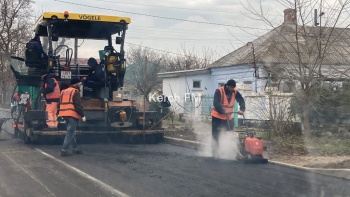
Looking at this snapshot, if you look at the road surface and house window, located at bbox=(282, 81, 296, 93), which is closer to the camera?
the road surface

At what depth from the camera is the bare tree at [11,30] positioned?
111 ft

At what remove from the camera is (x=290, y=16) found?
13.1 meters

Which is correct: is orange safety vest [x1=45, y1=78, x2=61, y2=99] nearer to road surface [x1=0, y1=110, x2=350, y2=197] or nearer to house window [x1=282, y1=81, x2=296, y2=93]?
road surface [x1=0, y1=110, x2=350, y2=197]

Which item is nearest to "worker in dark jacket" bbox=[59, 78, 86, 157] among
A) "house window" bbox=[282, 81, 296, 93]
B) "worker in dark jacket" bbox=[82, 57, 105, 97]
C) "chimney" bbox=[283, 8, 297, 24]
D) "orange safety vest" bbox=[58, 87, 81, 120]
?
"orange safety vest" bbox=[58, 87, 81, 120]

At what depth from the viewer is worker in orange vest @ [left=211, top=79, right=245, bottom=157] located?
11594 mm

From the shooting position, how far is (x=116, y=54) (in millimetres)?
14367

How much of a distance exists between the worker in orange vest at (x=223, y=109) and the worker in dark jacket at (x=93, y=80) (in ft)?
12.4

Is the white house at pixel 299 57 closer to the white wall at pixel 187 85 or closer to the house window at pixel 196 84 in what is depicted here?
the white wall at pixel 187 85

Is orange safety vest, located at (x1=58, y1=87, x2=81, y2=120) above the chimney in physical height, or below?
below

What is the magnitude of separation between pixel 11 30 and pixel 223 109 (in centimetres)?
2660

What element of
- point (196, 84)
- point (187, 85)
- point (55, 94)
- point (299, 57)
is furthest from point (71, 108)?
point (196, 84)

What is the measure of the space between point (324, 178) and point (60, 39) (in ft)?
26.5

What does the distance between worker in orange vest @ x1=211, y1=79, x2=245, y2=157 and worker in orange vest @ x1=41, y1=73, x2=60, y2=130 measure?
397 cm

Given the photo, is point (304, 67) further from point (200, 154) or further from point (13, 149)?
point (13, 149)
